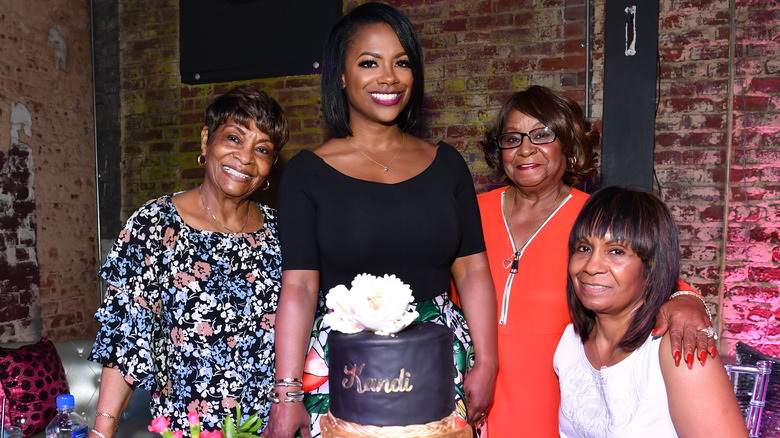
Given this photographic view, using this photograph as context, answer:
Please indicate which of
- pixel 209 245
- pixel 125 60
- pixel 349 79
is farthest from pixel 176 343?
pixel 125 60

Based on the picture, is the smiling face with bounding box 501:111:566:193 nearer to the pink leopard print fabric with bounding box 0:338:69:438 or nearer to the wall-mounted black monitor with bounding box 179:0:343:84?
the wall-mounted black monitor with bounding box 179:0:343:84

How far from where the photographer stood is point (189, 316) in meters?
1.88

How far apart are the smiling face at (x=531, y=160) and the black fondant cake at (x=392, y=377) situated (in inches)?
45.5

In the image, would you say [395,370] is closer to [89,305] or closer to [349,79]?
[349,79]

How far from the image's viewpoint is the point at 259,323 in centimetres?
193

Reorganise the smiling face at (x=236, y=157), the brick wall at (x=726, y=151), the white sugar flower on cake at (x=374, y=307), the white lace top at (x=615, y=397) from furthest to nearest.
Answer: the brick wall at (x=726, y=151) → the smiling face at (x=236, y=157) → the white lace top at (x=615, y=397) → the white sugar flower on cake at (x=374, y=307)

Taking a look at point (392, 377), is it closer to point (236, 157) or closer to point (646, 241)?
point (646, 241)

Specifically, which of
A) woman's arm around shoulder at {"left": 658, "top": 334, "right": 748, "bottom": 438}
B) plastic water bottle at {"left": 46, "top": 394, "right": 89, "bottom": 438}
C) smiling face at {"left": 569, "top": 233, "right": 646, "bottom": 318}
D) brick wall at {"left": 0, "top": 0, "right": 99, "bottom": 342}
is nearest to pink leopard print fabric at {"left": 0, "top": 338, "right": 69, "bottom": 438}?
brick wall at {"left": 0, "top": 0, "right": 99, "bottom": 342}

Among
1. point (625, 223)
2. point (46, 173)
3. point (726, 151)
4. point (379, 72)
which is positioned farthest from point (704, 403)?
point (46, 173)

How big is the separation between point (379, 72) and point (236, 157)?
599 mm

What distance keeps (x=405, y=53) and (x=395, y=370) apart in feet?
3.26

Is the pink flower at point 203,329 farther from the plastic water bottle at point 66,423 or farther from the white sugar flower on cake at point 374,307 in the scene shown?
the white sugar flower on cake at point 374,307

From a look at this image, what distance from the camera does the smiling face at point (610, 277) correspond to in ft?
5.39

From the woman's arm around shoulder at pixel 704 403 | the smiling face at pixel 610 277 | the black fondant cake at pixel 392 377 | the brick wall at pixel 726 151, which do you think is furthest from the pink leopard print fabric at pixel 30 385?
the brick wall at pixel 726 151
